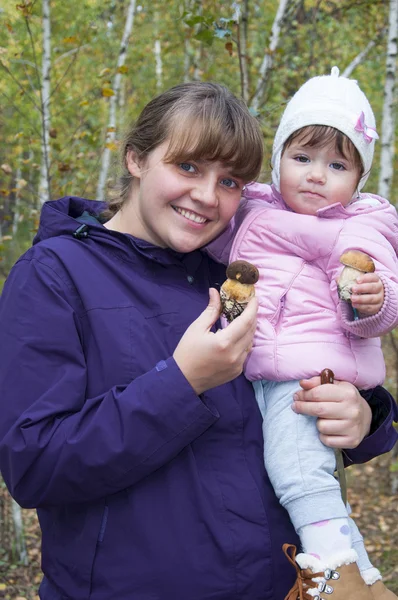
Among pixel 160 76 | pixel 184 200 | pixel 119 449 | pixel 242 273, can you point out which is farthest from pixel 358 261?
pixel 160 76

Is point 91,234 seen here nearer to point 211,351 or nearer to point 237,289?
point 237,289

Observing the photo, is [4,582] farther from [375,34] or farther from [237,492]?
[375,34]

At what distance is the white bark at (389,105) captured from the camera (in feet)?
17.4

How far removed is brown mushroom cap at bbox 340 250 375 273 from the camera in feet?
6.24

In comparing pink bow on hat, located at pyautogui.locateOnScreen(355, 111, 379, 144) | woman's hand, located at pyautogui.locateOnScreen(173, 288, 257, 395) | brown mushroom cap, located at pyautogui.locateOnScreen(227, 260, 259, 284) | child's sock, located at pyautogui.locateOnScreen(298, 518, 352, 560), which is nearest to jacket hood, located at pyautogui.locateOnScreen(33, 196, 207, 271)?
brown mushroom cap, located at pyautogui.locateOnScreen(227, 260, 259, 284)

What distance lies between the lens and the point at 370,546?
5922 millimetres

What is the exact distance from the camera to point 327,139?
87.3 inches

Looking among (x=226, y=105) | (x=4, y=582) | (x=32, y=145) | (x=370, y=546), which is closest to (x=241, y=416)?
(x=226, y=105)

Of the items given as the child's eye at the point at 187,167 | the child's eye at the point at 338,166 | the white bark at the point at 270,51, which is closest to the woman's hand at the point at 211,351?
the child's eye at the point at 187,167

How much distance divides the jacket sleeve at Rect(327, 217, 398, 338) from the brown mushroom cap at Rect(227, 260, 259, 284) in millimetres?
318

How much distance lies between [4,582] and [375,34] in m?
7.99

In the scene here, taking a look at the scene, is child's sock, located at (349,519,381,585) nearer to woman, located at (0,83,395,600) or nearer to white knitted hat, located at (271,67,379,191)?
woman, located at (0,83,395,600)

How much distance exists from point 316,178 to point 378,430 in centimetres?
91

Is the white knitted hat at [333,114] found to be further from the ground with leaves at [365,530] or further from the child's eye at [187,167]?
the ground with leaves at [365,530]
